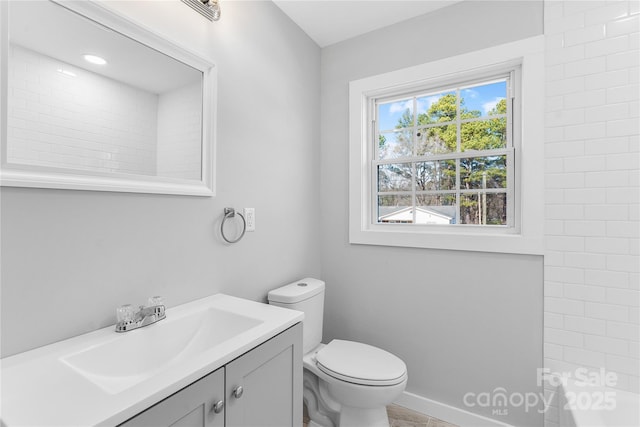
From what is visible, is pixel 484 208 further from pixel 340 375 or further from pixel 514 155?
pixel 340 375

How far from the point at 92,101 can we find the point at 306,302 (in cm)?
134

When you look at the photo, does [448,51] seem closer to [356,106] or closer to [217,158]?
[356,106]

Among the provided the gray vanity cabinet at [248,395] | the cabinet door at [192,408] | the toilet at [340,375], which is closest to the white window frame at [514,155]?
the toilet at [340,375]

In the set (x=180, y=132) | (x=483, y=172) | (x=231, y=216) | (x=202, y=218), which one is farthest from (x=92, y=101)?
(x=483, y=172)

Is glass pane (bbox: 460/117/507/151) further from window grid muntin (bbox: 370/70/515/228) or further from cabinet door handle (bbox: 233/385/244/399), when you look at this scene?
cabinet door handle (bbox: 233/385/244/399)

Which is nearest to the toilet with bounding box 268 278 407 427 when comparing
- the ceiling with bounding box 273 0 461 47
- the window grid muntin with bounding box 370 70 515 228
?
the window grid muntin with bounding box 370 70 515 228

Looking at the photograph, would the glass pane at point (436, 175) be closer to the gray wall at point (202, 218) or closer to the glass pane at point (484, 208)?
the glass pane at point (484, 208)

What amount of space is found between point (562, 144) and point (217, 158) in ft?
5.67

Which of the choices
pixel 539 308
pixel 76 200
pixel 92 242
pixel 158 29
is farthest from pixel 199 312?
pixel 539 308

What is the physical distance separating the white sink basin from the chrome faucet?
0.07 feet

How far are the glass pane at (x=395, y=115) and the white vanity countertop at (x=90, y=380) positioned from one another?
1.59 m

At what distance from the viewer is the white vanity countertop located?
1.91 ft

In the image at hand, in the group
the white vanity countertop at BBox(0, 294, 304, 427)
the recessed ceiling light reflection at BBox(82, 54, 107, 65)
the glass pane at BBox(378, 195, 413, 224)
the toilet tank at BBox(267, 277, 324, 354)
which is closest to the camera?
the white vanity countertop at BBox(0, 294, 304, 427)

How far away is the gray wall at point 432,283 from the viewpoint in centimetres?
161
